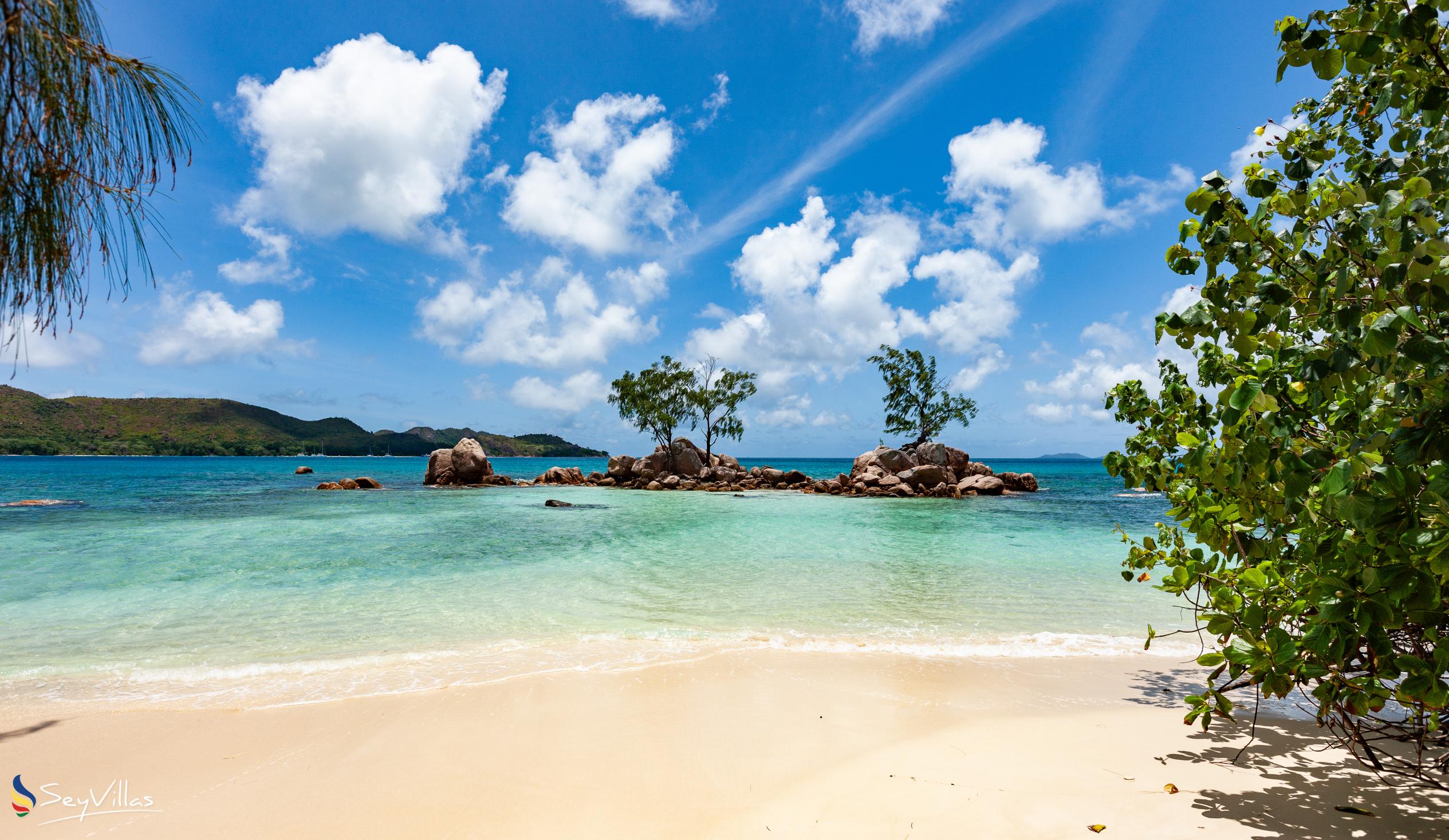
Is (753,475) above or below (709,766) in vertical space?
above

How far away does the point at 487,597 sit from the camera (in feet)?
35.1

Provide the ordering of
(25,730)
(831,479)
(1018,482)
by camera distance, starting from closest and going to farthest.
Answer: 1. (25,730)
2. (1018,482)
3. (831,479)

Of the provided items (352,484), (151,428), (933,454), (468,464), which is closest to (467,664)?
(933,454)

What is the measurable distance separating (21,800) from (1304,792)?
9.04 meters

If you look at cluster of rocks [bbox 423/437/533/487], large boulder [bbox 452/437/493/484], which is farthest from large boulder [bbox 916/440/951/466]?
large boulder [bbox 452/437/493/484]

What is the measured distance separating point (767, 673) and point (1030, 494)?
45.0m

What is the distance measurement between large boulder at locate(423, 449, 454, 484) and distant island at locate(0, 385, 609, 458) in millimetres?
46466

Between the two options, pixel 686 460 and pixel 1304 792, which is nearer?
pixel 1304 792

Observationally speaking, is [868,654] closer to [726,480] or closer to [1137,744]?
[1137,744]

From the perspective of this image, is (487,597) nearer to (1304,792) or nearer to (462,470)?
(1304,792)

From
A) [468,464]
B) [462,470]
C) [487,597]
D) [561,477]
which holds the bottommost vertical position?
[487,597]

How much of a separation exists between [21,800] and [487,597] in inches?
257

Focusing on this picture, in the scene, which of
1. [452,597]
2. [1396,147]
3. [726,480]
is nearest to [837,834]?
[1396,147]

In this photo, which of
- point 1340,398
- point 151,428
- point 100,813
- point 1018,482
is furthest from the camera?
point 151,428
